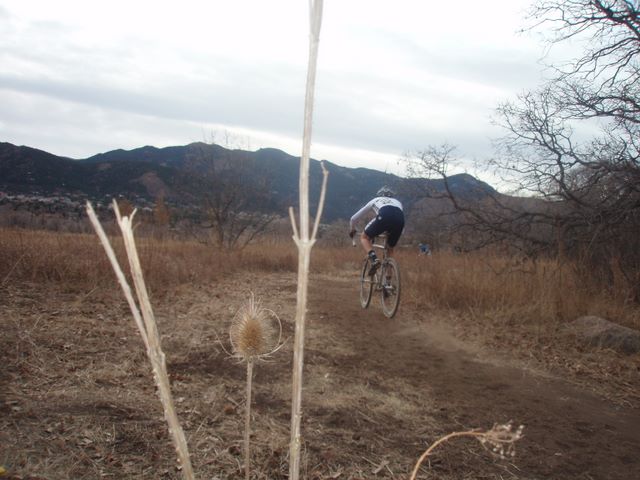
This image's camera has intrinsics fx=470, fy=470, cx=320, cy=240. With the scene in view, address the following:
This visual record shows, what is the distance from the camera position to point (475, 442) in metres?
3.00

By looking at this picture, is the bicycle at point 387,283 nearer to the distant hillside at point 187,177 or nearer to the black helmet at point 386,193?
the black helmet at point 386,193

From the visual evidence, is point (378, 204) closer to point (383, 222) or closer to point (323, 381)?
point (383, 222)

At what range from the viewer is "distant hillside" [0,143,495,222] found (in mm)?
16141

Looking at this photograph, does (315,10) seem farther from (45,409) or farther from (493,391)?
(493,391)

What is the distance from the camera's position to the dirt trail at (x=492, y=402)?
116 inches

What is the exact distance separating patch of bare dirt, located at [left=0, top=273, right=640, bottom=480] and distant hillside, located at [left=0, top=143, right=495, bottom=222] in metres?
5.59

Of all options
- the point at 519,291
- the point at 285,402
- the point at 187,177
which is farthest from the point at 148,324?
the point at 187,177

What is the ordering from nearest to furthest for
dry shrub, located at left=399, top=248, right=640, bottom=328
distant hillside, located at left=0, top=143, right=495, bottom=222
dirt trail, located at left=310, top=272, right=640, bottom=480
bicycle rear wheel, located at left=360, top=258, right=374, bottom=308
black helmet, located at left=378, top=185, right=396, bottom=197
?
dirt trail, located at left=310, top=272, right=640, bottom=480 → dry shrub, located at left=399, top=248, right=640, bottom=328 → black helmet, located at left=378, top=185, right=396, bottom=197 → bicycle rear wheel, located at left=360, top=258, right=374, bottom=308 → distant hillside, located at left=0, top=143, right=495, bottom=222

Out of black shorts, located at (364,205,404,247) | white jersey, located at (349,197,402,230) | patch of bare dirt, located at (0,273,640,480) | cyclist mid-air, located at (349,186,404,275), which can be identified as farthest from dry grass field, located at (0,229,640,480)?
white jersey, located at (349,197,402,230)

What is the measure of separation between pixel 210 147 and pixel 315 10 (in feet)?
55.8

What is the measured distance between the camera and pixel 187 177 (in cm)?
1641

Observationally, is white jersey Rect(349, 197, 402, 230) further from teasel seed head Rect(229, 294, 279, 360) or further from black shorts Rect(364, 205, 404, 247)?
teasel seed head Rect(229, 294, 279, 360)

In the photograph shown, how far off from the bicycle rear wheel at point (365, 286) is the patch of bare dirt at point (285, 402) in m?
1.36

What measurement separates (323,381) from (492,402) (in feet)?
4.55
